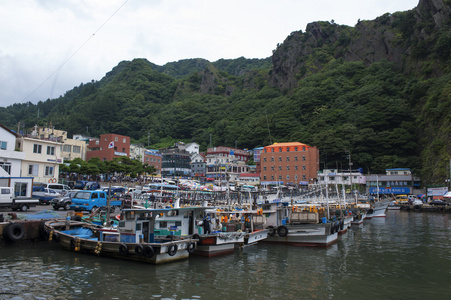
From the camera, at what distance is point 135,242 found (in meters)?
18.0

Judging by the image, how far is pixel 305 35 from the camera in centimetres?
16762

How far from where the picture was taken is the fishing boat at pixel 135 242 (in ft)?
56.4

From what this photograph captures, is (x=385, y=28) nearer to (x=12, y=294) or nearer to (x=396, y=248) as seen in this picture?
(x=396, y=248)

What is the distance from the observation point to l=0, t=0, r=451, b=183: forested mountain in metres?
90.6

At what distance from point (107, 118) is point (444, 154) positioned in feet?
438

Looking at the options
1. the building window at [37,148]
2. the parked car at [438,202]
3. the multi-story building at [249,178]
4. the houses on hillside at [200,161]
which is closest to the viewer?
the houses on hillside at [200,161]

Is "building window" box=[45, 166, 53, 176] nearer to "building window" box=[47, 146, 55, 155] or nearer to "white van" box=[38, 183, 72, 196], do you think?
"building window" box=[47, 146, 55, 155]

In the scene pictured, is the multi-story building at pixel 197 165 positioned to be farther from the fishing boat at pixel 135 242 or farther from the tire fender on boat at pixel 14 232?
the fishing boat at pixel 135 242

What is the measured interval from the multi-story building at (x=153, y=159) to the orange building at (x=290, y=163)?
113ft

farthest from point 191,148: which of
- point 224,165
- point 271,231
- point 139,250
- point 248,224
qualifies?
point 139,250

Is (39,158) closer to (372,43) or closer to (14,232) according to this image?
(14,232)

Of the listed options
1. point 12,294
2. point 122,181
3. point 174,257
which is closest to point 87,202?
point 174,257

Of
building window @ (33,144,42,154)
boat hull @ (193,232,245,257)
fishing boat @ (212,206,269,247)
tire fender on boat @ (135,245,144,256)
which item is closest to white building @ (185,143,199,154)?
building window @ (33,144,42,154)

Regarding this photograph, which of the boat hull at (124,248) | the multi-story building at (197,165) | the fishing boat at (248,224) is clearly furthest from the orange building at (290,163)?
the boat hull at (124,248)
